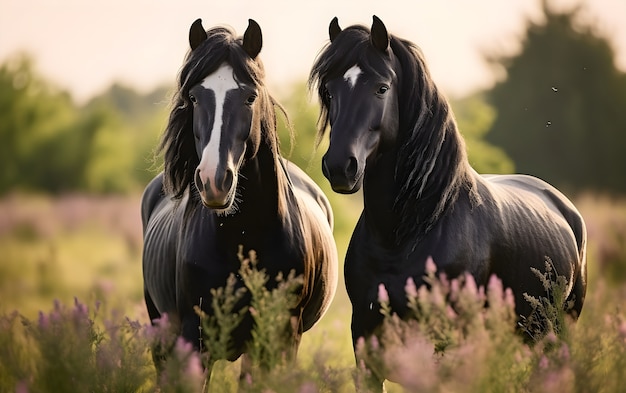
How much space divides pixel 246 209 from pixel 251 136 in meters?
0.43

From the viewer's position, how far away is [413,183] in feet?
13.8

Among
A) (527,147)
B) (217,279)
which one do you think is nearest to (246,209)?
(217,279)

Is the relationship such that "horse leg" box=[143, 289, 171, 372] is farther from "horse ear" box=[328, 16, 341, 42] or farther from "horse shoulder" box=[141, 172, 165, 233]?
"horse ear" box=[328, 16, 341, 42]

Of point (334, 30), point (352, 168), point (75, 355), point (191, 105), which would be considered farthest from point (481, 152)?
point (75, 355)

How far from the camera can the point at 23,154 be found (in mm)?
26516

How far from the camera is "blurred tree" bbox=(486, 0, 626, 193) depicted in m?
28.3

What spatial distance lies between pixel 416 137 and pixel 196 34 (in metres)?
1.33

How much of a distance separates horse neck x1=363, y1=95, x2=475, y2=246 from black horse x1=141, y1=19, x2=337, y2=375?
1.86ft

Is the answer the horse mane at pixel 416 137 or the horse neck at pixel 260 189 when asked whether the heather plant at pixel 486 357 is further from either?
the horse neck at pixel 260 189

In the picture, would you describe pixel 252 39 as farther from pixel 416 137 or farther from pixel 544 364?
pixel 544 364

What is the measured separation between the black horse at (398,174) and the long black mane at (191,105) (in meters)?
0.29

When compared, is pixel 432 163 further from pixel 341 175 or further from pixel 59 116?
pixel 59 116

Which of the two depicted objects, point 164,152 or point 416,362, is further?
point 164,152

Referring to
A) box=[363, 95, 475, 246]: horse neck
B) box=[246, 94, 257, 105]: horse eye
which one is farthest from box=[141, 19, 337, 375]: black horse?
box=[363, 95, 475, 246]: horse neck
